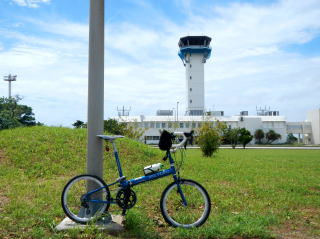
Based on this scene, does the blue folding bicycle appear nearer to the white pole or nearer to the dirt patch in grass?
the white pole

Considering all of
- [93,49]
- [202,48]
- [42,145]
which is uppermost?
[202,48]

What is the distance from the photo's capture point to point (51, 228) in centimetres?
500

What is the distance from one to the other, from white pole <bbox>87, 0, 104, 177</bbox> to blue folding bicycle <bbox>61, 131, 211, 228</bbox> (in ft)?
0.79

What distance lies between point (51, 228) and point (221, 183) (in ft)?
18.0

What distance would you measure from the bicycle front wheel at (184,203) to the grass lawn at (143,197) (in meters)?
0.17

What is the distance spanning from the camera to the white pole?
5324 mm

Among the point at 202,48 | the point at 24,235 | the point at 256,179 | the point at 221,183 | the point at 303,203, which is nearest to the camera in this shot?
the point at 24,235

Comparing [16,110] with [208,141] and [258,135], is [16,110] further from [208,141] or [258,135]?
[258,135]

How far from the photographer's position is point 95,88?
538cm

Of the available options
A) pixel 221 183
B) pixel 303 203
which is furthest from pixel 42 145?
pixel 303 203

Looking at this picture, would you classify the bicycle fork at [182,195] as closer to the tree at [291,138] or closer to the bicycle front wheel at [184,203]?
the bicycle front wheel at [184,203]

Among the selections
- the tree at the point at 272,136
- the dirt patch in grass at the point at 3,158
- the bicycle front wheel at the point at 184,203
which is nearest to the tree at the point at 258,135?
the tree at the point at 272,136

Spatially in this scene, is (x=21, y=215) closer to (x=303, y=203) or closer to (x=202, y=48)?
(x=303, y=203)

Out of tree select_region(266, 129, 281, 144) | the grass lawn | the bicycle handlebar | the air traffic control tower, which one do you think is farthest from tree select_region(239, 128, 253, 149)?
the bicycle handlebar
